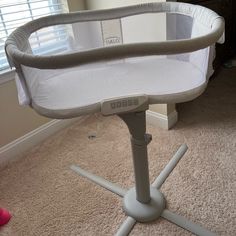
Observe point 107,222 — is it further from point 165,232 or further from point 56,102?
point 56,102

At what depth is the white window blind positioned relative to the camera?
1.28 metres

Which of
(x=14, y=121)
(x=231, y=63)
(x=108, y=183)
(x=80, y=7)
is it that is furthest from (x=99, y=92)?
(x=231, y=63)

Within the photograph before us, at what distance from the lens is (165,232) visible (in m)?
1.13

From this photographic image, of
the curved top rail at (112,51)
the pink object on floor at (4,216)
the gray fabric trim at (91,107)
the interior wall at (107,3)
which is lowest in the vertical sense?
the pink object on floor at (4,216)

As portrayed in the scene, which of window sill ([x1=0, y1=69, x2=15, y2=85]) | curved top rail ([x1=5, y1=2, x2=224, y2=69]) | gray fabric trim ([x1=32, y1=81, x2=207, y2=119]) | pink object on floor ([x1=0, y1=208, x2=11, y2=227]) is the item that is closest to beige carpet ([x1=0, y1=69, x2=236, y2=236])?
pink object on floor ([x1=0, y1=208, x2=11, y2=227])

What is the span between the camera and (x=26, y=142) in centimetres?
174

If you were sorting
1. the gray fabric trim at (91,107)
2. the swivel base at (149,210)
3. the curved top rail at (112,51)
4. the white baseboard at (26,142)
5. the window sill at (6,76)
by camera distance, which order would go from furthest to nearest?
the white baseboard at (26,142)
the window sill at (6,76)
the swivel base at (149,210)
the gray fabric trim at (91,107)
the curved top rail at (112,51)

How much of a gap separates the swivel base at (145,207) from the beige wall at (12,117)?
83cm

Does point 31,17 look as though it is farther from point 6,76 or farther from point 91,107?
point 91,107

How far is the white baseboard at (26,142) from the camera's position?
165 cm

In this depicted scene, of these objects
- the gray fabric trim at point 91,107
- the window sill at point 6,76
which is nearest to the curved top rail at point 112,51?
the gray fabric trim at point 91,107

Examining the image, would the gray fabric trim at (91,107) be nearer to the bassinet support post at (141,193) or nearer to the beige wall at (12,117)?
the bassinet support post at (141,193)

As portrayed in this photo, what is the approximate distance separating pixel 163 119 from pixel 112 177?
0.55m

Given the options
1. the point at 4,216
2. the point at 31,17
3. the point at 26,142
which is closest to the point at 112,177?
the point at 4,216
